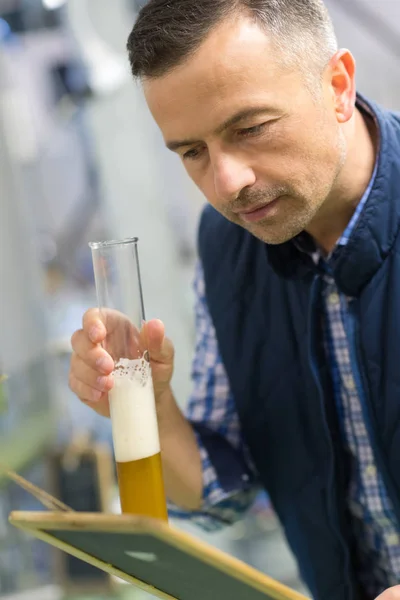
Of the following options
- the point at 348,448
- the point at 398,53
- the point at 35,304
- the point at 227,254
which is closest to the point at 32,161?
the point at 35,304

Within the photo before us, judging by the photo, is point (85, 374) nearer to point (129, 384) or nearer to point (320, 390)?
point (129, 384)

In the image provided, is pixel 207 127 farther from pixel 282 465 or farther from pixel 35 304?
pixel 35 304

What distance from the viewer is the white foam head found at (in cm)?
91

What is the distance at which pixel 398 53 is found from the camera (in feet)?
12.0

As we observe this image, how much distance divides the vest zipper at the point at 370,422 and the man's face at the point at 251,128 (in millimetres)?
216

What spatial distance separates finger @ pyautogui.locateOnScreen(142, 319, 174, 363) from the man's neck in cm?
34

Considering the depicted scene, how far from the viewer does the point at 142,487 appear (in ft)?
2.95

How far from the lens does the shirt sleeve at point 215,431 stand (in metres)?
1.41

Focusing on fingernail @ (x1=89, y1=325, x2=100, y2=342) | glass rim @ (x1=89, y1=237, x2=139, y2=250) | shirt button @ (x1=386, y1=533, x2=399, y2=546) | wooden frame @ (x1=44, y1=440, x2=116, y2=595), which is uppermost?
glass rim @ (x1=89, y1=237, x2=139, y2=250)

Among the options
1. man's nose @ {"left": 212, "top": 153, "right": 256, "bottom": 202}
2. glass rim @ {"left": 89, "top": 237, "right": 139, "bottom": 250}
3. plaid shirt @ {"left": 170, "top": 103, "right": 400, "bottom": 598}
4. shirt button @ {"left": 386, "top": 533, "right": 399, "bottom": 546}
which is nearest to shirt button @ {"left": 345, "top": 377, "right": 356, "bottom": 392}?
plaid shirt @ {"left": 170, "top": 103, "right": 400, "bottom": 598}

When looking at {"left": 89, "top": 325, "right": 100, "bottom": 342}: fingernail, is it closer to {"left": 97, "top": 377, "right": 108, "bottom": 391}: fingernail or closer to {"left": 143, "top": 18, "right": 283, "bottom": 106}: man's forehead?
{"left": 97, "top": 377, "right": 108, "bottom": 391}: fingernail

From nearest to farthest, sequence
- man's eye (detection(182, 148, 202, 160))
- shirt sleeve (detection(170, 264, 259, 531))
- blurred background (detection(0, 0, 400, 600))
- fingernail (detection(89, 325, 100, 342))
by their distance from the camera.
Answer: fingernail (detection(89, 325, 100, 342)), man's eye (detection(182, 148, 202, 160)), shirt sleeve (detection(170, 264, 259, 531)), blurred background (detection(0, 0, 400, 600))

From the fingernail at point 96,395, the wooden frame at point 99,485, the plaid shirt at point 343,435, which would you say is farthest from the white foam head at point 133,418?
the wooden frame at point 99,485

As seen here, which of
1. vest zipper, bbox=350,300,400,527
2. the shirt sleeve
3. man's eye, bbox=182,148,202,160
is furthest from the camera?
the shirt sleeve
